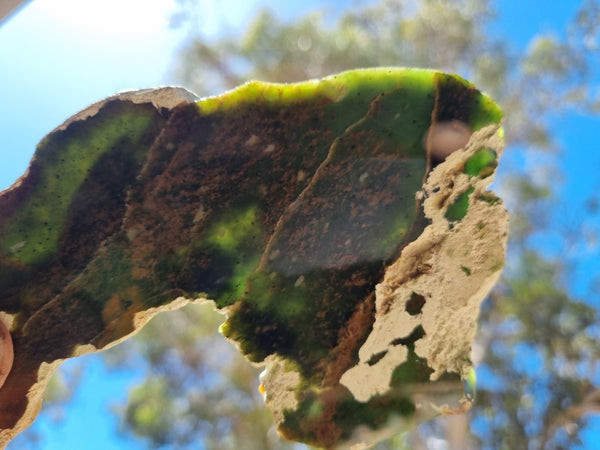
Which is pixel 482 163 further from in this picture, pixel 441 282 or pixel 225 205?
pixel 225 205

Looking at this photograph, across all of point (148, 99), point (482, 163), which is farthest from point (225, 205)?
point (482, 163)

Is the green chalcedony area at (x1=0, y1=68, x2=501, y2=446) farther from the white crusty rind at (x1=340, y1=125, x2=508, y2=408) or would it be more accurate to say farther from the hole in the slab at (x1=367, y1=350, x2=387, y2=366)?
the hole in the slab at (x1=367, y1=350, x2=387, y2=366)

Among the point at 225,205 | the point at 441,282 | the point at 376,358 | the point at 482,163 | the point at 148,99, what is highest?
the point at 148,99

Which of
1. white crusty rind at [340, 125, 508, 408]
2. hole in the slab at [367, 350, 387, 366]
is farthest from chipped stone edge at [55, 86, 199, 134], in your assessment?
hole in the slab at [367, 350, 387, 366]

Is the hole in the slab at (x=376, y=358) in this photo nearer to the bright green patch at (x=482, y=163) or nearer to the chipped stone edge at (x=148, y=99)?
the bright green patch at (x=482, y=163)

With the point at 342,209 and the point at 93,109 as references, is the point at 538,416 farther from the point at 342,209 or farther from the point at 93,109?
the point at 93,109
